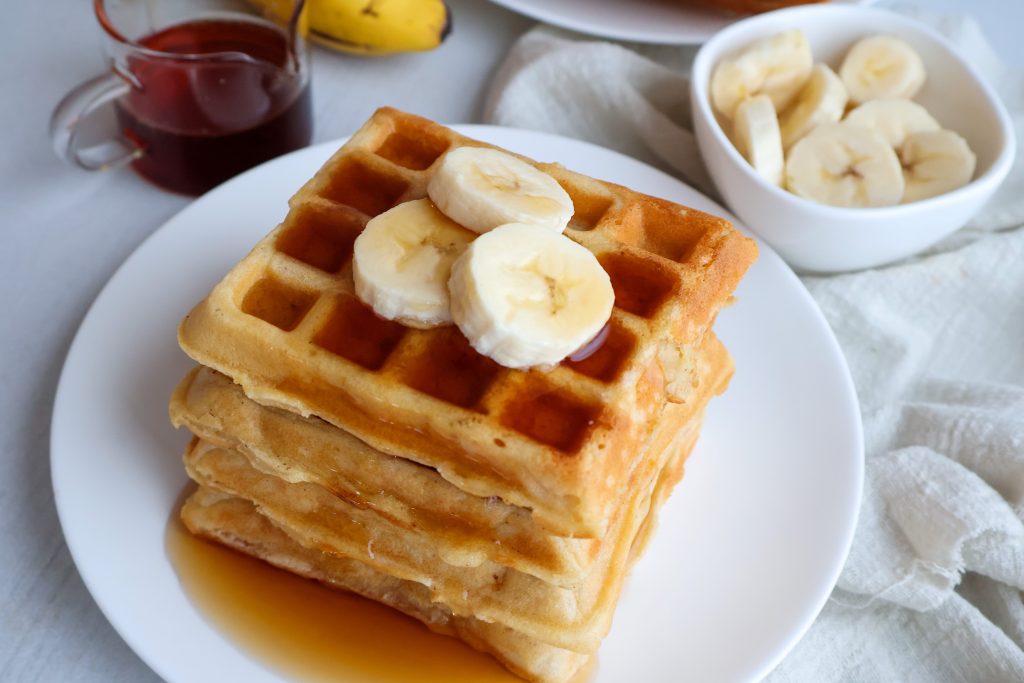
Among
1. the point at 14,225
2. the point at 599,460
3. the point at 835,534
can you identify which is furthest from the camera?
the point at 14,225

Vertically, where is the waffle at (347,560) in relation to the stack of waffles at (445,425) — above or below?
below

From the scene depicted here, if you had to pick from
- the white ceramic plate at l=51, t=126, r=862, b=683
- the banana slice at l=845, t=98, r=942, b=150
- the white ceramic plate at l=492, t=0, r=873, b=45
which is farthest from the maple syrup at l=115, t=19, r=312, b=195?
the banana slice at l=845, t=98, r=942, b=150

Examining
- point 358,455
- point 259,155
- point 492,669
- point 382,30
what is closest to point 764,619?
point 492,669

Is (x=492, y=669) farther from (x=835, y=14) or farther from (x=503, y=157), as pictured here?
(x=835, y=14)

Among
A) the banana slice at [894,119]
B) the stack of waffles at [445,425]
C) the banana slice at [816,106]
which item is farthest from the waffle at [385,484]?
the banana slice at [894,119]

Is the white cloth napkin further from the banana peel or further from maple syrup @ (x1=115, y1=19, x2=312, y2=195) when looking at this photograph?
maple syrup @ (x1=115, y1=19, x2=312, y2=195)

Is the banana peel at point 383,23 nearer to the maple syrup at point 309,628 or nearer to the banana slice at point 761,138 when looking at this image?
the banana slice at point 761,138
